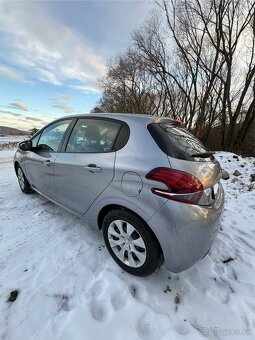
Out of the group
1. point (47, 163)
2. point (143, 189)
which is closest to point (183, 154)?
point (143, 189)

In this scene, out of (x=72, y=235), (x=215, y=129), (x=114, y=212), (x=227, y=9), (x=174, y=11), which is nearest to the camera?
(x=114, y=212)

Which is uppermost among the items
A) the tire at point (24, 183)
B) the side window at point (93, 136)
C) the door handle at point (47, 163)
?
the side window at point (93, 136)

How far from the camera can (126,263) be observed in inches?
88.6

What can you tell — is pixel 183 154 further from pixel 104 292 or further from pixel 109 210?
pixel 104 292

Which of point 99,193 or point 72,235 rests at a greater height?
point 99,193

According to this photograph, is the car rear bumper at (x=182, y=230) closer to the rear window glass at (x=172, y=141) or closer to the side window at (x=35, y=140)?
the rear window glass at (x=172, y=141)

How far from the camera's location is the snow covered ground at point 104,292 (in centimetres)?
171

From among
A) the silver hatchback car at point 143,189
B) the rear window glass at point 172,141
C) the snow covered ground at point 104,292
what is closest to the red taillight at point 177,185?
the silver hatchback car at point 143,189

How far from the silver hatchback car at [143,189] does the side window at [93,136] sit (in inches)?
0.5

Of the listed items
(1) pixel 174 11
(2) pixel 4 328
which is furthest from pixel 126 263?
(1) pixel 174 11

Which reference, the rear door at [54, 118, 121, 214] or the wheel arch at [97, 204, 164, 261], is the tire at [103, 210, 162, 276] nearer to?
the wheel arch at [97, 204, 164, 261]

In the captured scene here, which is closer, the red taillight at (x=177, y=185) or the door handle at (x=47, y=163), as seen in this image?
the red taillight at (x=177, y=185)

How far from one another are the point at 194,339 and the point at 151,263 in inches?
26.0

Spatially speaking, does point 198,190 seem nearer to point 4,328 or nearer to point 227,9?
point 4,328
